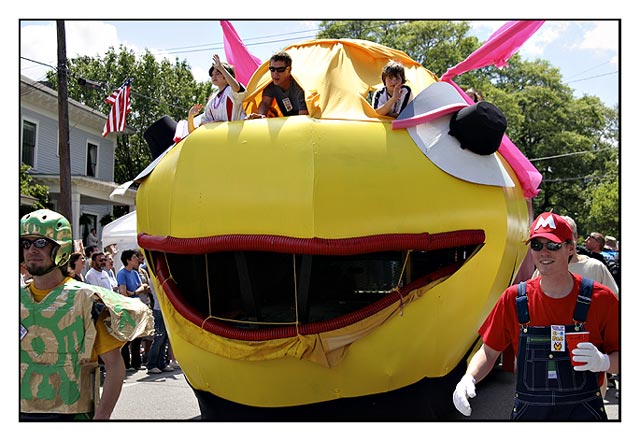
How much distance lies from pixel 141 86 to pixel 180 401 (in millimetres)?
23589

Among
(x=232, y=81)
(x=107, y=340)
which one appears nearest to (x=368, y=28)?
(x=232, y=81)

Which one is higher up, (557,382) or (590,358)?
(590,358)

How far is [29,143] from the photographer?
17578 millimetres

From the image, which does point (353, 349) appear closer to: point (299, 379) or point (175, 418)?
point (299, 379)

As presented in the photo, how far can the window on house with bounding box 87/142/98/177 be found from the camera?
2217cm

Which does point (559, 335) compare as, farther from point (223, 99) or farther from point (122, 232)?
point (122, 232)

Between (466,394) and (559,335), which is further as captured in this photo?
(466,394)

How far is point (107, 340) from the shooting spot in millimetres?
3270

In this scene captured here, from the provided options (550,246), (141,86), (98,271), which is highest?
(141,86)

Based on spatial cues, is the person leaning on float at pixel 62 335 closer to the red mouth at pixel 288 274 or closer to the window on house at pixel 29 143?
the red mouth at pixel 288 274

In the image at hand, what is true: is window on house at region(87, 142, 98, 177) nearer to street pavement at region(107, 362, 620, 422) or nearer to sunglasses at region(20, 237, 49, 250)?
street pavement at region(107, 362, 620, 422)

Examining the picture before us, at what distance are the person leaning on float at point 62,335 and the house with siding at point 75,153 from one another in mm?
11830

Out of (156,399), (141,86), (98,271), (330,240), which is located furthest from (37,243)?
(141,86)

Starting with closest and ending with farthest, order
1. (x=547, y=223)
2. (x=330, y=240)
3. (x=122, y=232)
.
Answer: (x=547, y=223) < (x=330, y=240) < (x=122, y=232)
